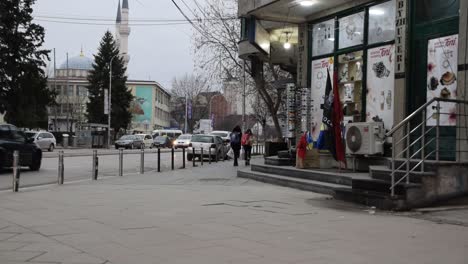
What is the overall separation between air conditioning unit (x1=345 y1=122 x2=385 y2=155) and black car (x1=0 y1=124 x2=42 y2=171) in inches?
483

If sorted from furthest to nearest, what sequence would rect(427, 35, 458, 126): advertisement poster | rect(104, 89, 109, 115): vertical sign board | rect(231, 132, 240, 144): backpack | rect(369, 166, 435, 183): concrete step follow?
rect(104, 89, 109, 115): vertical sign board → rect(231, 132, 240, 144): backpack → rect(427, 35, 458, 126): advertisement poster → rect(369, 166, 435, 183): concrete step

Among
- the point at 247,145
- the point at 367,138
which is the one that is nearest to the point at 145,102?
the point at 247,145

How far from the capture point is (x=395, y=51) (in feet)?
44.8

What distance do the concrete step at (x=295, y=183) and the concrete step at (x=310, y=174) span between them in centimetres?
17

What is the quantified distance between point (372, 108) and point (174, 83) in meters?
86.8

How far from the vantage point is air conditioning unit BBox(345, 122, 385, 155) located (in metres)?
14.0

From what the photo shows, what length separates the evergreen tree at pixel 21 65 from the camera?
44125 mm

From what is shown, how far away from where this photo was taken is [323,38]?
57.6 ft

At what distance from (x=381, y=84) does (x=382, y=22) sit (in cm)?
170

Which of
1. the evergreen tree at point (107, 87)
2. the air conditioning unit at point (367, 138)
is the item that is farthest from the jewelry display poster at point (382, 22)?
the evergreen tree at point (107, 87)

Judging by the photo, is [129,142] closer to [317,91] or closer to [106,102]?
[106,102]

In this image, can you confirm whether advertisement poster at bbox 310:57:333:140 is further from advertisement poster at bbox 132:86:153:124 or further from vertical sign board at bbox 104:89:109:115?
advertisement poster at bbox 132:86:153:124

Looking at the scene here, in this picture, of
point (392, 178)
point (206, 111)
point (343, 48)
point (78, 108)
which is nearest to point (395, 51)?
point (343, 48)

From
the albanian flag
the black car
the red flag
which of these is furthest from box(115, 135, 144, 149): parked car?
the red flag
